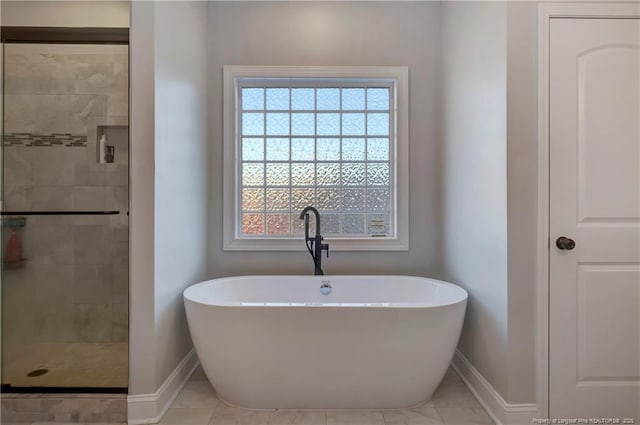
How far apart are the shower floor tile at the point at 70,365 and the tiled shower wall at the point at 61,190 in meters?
0.05

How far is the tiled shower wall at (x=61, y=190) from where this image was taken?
6.23 feet

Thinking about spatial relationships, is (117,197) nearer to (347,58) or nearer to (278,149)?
(278,149)

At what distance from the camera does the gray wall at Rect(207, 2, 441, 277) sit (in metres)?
2.56

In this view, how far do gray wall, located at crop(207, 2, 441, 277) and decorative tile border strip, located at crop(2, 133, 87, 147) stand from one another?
87 cm

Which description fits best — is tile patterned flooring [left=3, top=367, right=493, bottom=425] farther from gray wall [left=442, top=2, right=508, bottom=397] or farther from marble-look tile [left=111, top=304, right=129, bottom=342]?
marble-look tile [left=111, top=304, right=129, bottom=342]

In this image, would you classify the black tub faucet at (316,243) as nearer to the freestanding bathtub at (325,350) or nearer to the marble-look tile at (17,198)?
the freestanding bathtub at (325,350)

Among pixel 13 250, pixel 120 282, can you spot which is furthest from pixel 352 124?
pixel 13 250

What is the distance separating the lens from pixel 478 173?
193 cm

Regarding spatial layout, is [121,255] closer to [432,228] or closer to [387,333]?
[387,333]

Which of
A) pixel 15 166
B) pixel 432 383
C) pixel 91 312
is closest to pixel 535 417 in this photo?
pixel 432 383

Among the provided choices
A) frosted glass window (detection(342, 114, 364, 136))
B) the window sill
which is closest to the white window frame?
the window sill

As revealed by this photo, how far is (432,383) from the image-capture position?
1.79 meters

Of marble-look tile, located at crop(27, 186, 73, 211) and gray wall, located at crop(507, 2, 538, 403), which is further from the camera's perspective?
marble-look tile, located at crop(27, 186, 73, 211)

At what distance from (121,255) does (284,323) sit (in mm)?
1022
